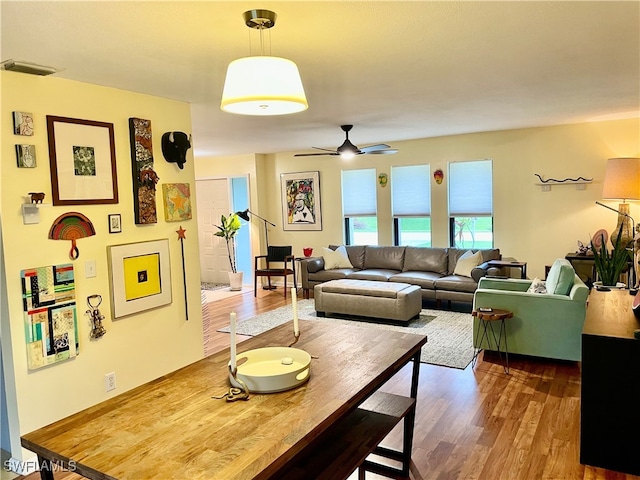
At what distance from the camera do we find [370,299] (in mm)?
5715

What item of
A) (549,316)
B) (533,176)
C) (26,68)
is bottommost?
(549,316)

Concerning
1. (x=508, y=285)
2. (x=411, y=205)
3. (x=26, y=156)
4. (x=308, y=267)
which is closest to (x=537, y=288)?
(x=508, y=285)

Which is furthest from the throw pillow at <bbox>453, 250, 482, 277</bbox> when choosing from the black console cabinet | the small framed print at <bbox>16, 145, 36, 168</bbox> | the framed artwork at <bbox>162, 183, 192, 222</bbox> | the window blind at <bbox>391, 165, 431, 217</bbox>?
the small framed print at <bbox>16, 145, 36, 168</bbox>

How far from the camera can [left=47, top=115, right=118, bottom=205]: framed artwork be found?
2.90m

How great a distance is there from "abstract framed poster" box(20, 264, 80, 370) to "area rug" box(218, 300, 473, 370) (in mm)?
2010

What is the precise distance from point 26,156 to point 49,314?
973 mm

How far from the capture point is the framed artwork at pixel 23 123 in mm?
2672

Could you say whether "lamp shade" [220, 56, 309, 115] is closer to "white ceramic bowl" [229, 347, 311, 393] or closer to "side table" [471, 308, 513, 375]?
"white ceramic bowl" [229, 347, 311, 393]

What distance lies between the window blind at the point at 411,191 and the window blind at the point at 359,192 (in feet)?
1.22

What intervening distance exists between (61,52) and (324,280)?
5.07 metres

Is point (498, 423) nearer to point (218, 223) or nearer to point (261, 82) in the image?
point (261, 82)

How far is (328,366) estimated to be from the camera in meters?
2.11

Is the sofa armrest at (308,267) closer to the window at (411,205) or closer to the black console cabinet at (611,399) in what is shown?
the window at (411,205)

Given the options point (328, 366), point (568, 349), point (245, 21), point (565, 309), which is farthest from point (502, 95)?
point (328, 366)
